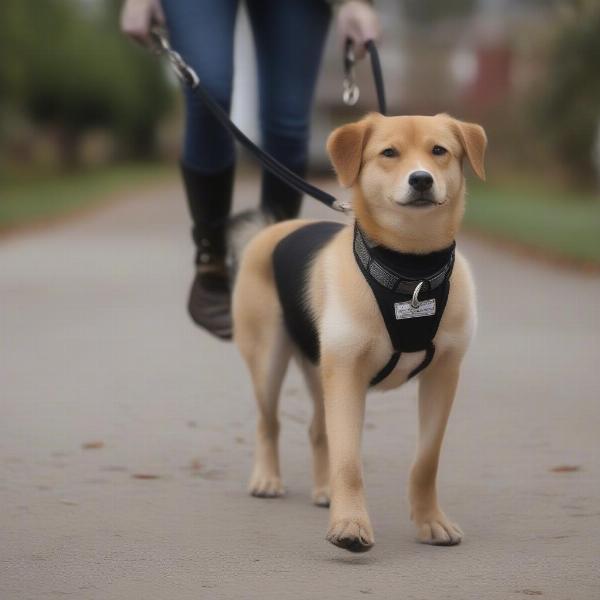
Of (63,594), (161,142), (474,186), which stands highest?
(63,594)

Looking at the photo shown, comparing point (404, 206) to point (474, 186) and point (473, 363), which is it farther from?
point (474, 186)

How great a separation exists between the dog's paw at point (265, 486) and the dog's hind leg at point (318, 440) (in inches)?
5.1

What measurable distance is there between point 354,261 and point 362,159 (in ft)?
0.99

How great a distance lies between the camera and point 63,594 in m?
3.69

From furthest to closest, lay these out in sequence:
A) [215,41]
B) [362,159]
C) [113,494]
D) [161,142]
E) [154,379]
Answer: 1. [161,142]
2. [154,379]
3. [215,41]
4. [113,494]
5. [362,159]

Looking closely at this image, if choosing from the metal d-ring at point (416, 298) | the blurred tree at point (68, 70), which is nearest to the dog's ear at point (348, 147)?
the metal d-ring at point (416, 298)

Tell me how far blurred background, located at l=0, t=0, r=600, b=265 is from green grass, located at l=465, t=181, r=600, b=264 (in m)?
0.04

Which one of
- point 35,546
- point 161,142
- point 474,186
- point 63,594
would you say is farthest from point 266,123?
point 161,142

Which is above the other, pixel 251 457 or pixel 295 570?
pixel 295 570

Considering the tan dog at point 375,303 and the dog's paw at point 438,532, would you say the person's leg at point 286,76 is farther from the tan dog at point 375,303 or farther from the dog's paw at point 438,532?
the dog's paw at point 438,532

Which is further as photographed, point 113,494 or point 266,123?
point 266,123

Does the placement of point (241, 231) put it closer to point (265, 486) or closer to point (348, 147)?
point (265, 486)

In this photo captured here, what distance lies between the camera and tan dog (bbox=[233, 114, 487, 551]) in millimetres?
4141

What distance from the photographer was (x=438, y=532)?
4.35 meters
